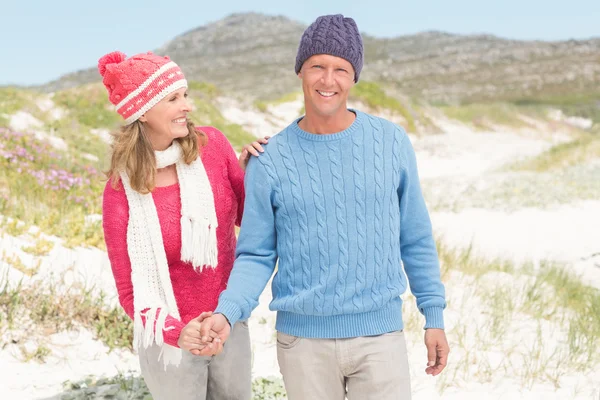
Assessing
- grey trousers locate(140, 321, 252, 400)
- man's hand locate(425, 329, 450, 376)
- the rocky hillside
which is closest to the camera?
man's hand locate(425, 329, 450, 376)

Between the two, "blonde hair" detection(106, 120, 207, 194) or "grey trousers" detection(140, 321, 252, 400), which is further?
"grey trousers" detection(140, 321, 252, 400)

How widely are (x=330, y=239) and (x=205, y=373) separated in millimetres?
898

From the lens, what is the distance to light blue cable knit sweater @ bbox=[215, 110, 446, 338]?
219cm

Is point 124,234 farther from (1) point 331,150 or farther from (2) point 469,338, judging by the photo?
(2) point 469,338

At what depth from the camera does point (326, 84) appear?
7.22 feet

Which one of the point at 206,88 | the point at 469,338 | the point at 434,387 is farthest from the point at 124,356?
the point at 206,88

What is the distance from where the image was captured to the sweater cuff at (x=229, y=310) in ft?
7.12

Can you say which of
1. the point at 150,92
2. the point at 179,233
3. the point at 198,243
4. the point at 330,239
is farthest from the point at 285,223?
the point at 150,92

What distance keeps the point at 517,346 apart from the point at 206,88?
16.2m

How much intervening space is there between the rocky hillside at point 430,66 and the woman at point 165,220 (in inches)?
1406

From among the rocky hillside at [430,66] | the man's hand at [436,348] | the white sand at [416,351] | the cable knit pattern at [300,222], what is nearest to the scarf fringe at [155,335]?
the cable knit pattern at [300,222]

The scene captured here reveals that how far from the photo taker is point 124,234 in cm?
252

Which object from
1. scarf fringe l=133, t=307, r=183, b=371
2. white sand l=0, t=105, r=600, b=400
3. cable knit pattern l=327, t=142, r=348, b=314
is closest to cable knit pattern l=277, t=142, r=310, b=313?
cable knit pattern l=327, t=142, r=348, b=314

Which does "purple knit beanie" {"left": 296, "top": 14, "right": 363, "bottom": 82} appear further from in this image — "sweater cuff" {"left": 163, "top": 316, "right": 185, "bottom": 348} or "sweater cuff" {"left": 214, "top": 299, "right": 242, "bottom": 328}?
"sweater cuff" {"left": 163, "top": 316, "right": 185, "bottom": 348}
